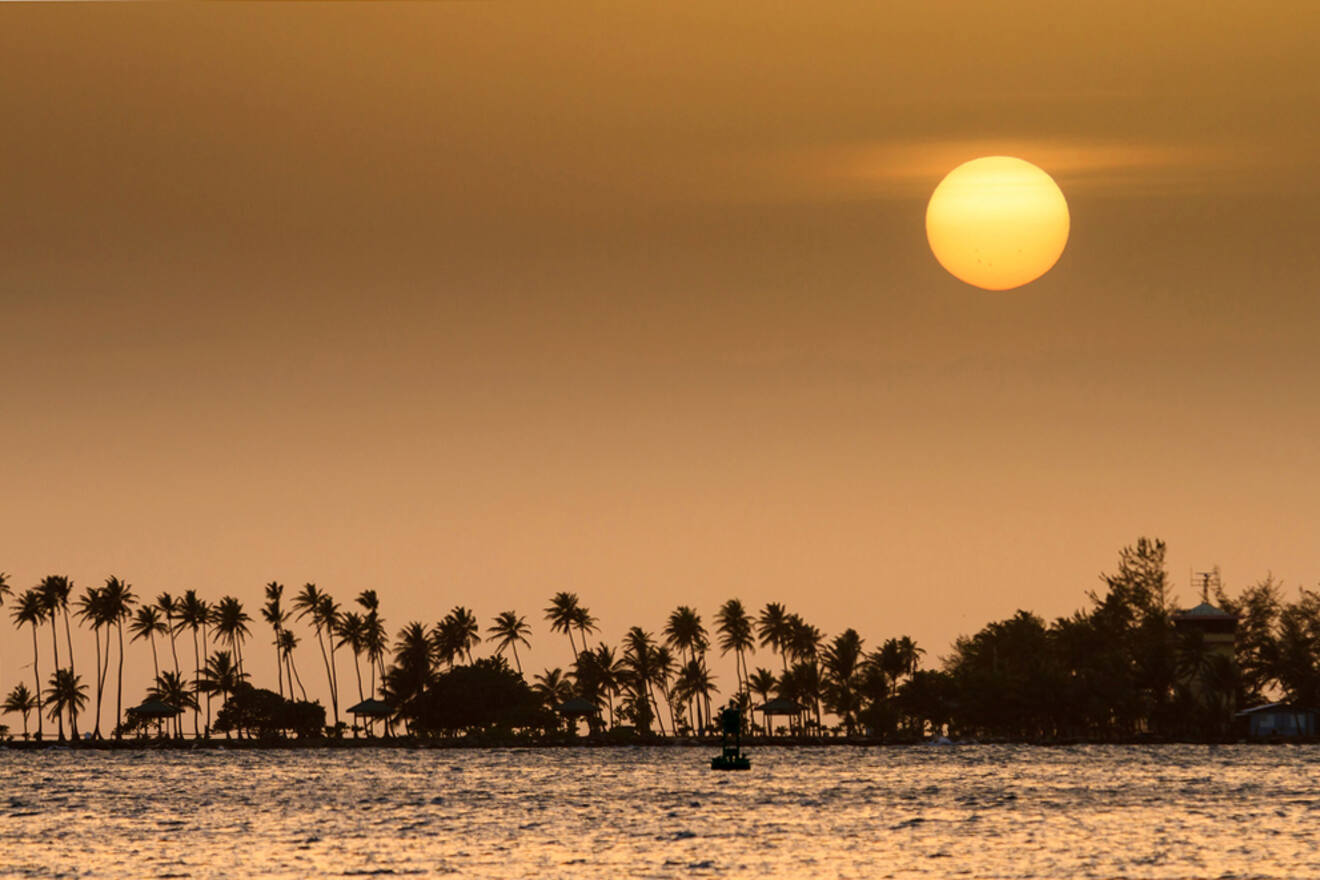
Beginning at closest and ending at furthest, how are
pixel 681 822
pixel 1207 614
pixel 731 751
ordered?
1. pixel 681 822
2. pixel 731 751
3. pixel 1207 614

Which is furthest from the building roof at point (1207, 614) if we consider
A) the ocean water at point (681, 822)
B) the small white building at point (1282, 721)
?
the ocean water at point (681, 822)

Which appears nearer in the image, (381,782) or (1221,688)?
(381,782)

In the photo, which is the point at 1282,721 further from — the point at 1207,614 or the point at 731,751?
the point at 731,751

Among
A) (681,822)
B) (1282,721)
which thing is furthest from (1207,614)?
(681,822)

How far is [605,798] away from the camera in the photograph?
114562 mm

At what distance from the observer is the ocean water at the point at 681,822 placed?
2657 inches

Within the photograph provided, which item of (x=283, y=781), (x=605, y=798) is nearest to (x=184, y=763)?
(x=283, y=781)

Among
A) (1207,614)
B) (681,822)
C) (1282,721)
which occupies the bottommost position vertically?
(681,822)

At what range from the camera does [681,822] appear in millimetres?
90188

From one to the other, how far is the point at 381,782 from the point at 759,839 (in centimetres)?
6733

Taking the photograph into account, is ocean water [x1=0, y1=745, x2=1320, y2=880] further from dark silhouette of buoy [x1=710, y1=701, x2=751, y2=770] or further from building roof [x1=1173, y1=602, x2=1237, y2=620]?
building roof [x1=1173, y1=602, x2=1237, y2=620]

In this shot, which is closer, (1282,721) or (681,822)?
(681,822)

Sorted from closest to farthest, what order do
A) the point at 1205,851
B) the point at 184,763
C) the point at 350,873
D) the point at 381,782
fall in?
the point at 350,873
the point at 1205,851
the point at 381,782
the point at 184,763

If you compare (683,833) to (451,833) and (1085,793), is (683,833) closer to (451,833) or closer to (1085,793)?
(451,833)
